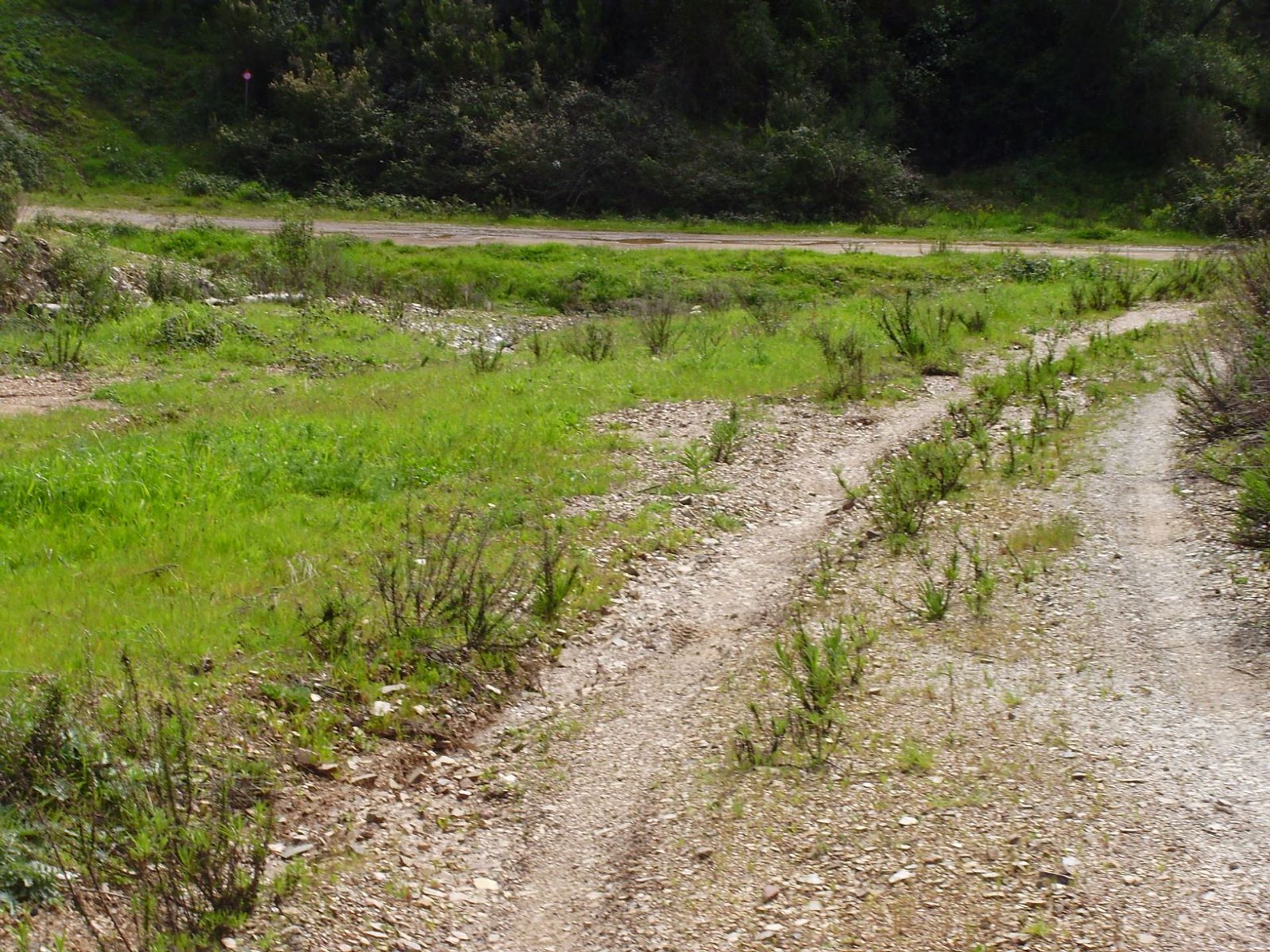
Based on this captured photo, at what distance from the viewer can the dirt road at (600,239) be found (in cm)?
2562

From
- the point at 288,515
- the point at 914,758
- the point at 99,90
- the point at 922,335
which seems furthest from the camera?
the point at 99,90

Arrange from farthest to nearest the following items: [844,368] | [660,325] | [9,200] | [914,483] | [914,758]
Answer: [9,200] → [660,325] → [844,368] → [914,483] → [914,758]

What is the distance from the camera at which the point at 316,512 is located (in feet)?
26.8

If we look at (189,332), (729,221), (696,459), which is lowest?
(696,459)

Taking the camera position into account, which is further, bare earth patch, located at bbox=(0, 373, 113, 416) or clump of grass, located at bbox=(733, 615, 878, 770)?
bare earth patch, located at bbox=(0, 373, 113, 416)

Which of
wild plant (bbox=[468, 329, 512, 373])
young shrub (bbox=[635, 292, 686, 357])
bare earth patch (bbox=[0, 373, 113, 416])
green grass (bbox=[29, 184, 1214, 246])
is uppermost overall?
green grass (bbox=[29, 184, 1214, 246])

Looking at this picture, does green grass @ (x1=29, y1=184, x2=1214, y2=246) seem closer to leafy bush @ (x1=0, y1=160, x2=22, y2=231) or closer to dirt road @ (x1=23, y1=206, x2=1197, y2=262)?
dirt road @ (x1=23, y1=206, x2=1197, y2=262)

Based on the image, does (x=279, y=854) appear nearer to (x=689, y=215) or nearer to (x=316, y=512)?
(x=316, y=512)

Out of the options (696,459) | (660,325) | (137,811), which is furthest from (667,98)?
(137,811)

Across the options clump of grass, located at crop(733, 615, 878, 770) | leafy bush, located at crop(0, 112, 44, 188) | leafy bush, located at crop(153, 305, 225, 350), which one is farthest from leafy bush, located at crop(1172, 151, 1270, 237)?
leafy bush, located at crop(0, 112, 44, 188)

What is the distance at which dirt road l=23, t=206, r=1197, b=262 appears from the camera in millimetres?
25625

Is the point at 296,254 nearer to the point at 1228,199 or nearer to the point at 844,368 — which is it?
the point at 844,368

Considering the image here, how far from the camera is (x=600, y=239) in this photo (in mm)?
28438

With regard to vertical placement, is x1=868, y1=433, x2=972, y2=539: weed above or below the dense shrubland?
below
